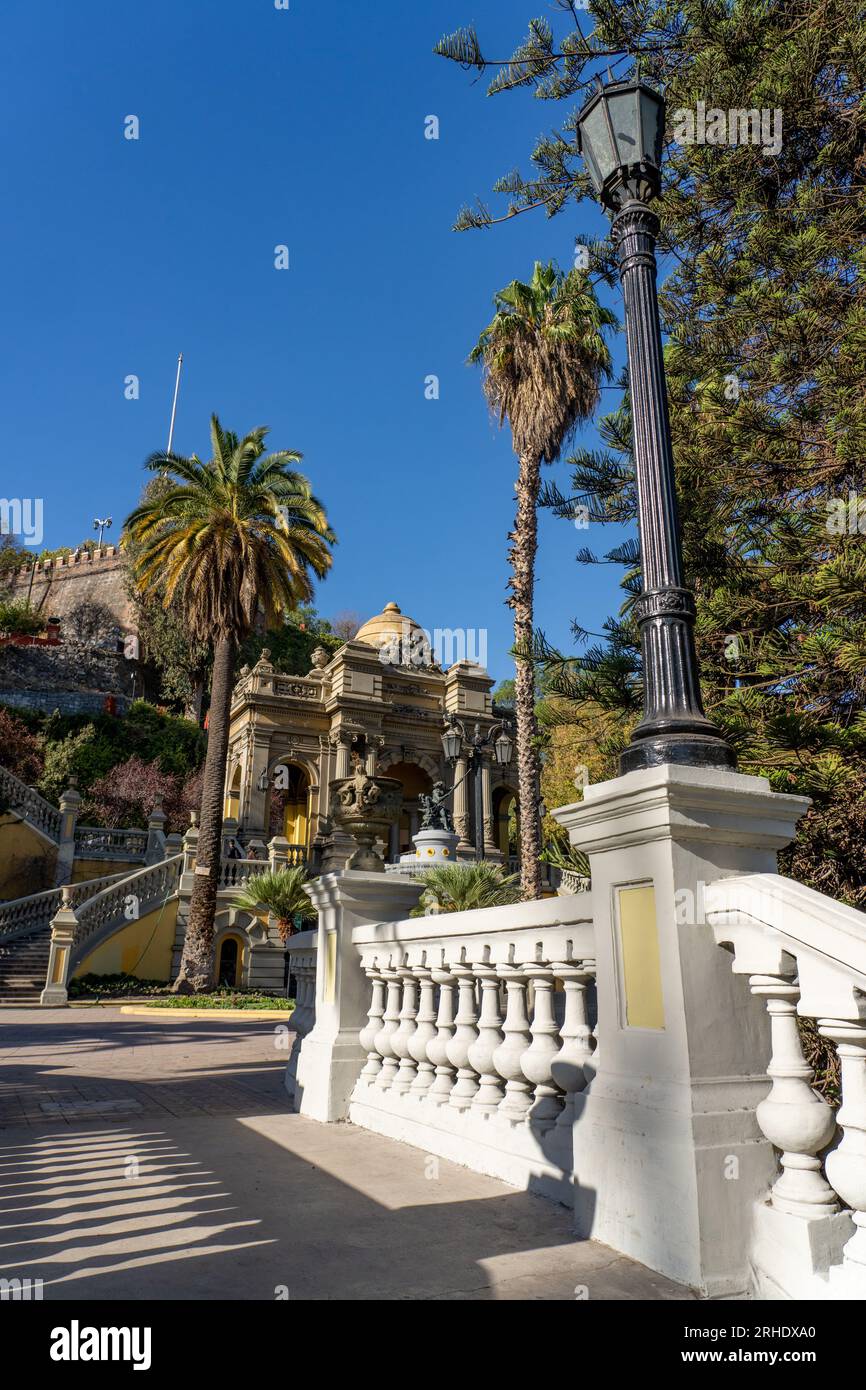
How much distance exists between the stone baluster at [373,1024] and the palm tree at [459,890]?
905cm

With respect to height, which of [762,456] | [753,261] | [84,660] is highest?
[84,660]

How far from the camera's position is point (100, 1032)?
1320 cm

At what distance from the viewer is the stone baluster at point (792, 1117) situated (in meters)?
2.70

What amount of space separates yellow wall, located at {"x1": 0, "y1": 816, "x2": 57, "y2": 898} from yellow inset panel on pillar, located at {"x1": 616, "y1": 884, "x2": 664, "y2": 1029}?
1044 inches

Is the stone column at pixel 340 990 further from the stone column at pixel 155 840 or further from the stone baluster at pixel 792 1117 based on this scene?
the stone column at pixel 155 840

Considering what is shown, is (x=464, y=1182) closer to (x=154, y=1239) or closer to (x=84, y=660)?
(x=154, y=1239)

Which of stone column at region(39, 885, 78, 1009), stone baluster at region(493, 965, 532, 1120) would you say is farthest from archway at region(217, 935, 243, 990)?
stone baluster at region(493, 965, 532, 1120)

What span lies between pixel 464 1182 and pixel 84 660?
42.4m

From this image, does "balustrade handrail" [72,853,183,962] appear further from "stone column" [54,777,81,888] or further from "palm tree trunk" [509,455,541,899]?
"palm tree trunk" [509,455,541,899]

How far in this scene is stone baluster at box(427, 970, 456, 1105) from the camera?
16.5 ft

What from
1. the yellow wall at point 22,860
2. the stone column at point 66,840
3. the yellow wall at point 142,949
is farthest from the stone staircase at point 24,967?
the yellow wall at point 22,860

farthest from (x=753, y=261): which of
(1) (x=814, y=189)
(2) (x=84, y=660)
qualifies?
(2) (x=84, y=660)

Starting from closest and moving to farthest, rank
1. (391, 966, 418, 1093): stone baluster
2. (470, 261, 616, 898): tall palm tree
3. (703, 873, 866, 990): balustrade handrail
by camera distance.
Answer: (703, 873, 866, 990): balustrade handrail < (391, 966, 418, 1093): stone baluster < (470, 261, 616, 898): tall palm tree
